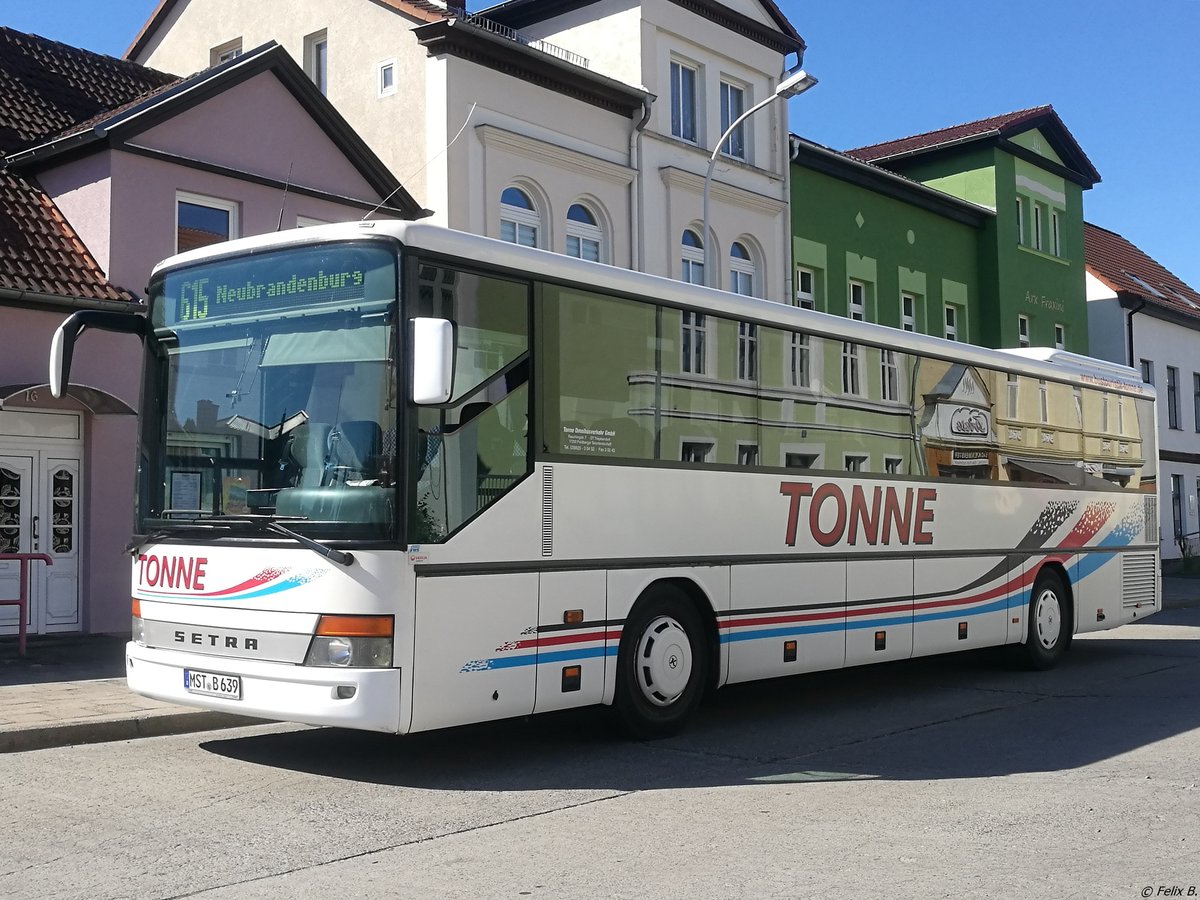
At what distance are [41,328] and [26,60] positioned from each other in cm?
576

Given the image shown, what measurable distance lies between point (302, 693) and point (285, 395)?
65.3 inches

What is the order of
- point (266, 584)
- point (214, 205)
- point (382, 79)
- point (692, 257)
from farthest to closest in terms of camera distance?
point (692, 257), point (382, 79), point (214, 205), point (266, 584)

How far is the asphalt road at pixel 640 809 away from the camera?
5750mm

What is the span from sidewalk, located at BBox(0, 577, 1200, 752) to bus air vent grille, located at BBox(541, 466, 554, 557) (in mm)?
2914

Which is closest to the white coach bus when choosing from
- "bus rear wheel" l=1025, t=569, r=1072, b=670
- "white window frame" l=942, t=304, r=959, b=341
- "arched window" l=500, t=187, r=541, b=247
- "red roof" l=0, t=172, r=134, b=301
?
"bus rear wheel" l=1025, t=569, r=1072, b=670

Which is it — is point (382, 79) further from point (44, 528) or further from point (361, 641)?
point (361, 641)

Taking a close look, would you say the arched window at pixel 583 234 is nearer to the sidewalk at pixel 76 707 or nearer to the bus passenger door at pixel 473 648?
the sidewalk at pixel 76 707

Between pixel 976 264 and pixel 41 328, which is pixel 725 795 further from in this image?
pixel 976 264

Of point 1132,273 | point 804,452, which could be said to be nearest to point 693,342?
point 804,452

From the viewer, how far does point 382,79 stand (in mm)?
21016

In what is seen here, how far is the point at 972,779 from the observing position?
26.3 ft

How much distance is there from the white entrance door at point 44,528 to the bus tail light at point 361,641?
8.93 meters

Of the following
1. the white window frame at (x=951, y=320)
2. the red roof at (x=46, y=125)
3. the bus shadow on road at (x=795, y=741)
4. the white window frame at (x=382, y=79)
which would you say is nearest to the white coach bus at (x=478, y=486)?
the bus shadow on road at (x=795, y=741)

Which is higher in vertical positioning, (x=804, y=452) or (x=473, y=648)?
(x=804, y=452)
